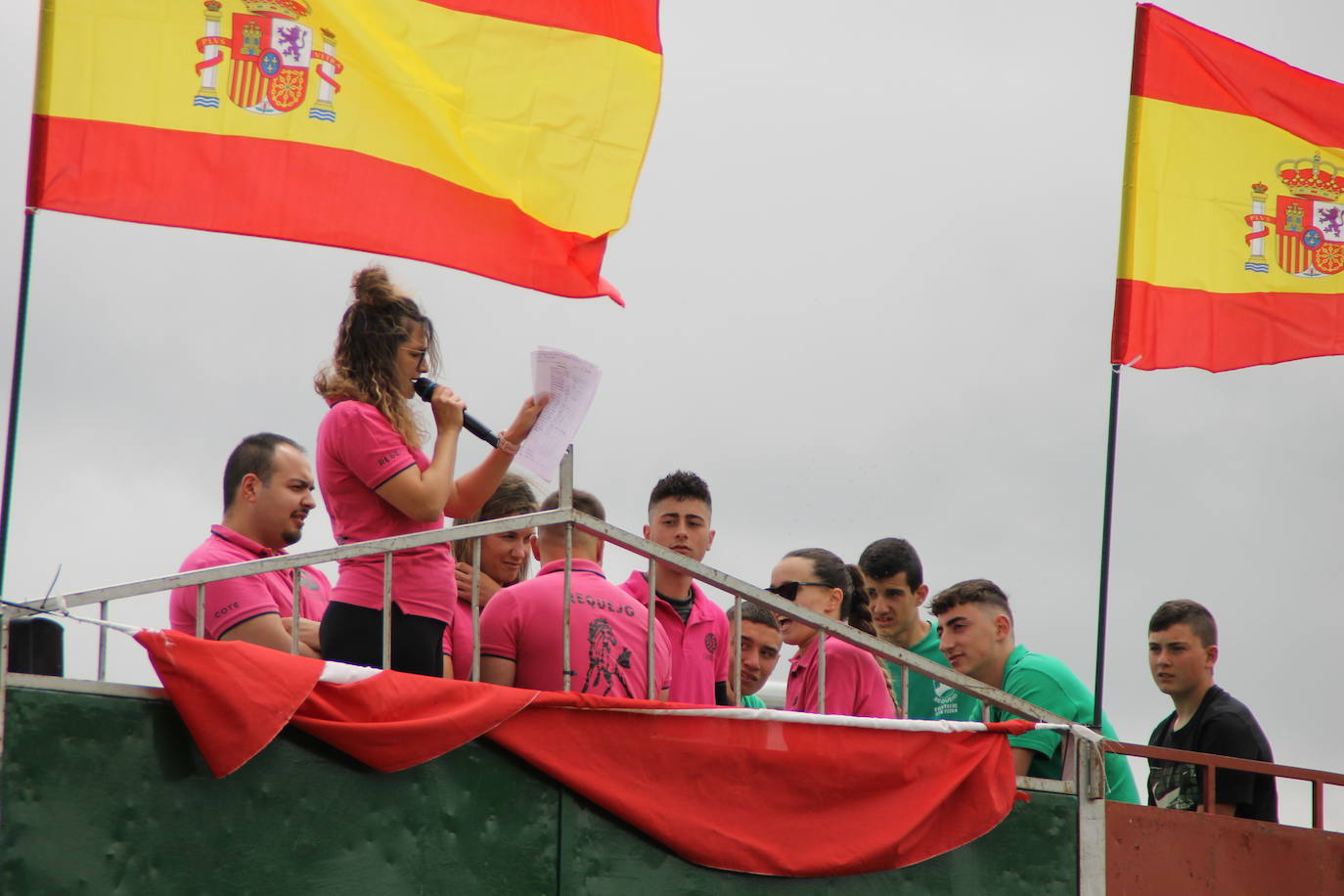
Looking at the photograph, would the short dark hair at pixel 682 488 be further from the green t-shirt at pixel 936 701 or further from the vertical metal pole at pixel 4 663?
the vertical metal pole at pixel 4 663

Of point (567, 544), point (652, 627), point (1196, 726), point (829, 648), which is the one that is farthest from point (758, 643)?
point (1196, 726)

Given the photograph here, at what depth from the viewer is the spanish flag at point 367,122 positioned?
5.94 meters

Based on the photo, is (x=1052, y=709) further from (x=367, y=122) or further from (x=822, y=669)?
(x=367, y=122)

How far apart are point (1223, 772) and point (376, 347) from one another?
398 centimetres

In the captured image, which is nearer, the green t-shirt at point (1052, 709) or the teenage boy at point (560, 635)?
the teenage boy at point (560, 635)

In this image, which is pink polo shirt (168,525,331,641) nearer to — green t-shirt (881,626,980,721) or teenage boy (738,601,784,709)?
teenage boy (738,601,784,709)

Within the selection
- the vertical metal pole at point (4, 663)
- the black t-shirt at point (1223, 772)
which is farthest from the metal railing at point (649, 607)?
the black t-shirt at point (1223, 772)

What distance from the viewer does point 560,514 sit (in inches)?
231

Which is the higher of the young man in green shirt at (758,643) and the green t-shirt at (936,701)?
the young man in green shirt at (758,643)

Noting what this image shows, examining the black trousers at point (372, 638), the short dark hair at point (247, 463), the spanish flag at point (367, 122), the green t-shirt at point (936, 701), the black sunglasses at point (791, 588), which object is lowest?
the green t-shirt at point (936, 701)

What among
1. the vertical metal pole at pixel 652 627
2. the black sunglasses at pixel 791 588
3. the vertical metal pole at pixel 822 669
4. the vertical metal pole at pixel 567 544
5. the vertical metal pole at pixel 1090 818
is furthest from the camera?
the black sunglasses at pixel 791 588

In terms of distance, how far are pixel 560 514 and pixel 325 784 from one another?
3.96 ft

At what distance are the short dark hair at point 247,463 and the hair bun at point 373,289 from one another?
0.65 m

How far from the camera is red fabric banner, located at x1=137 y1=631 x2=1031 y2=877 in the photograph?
5031mm
